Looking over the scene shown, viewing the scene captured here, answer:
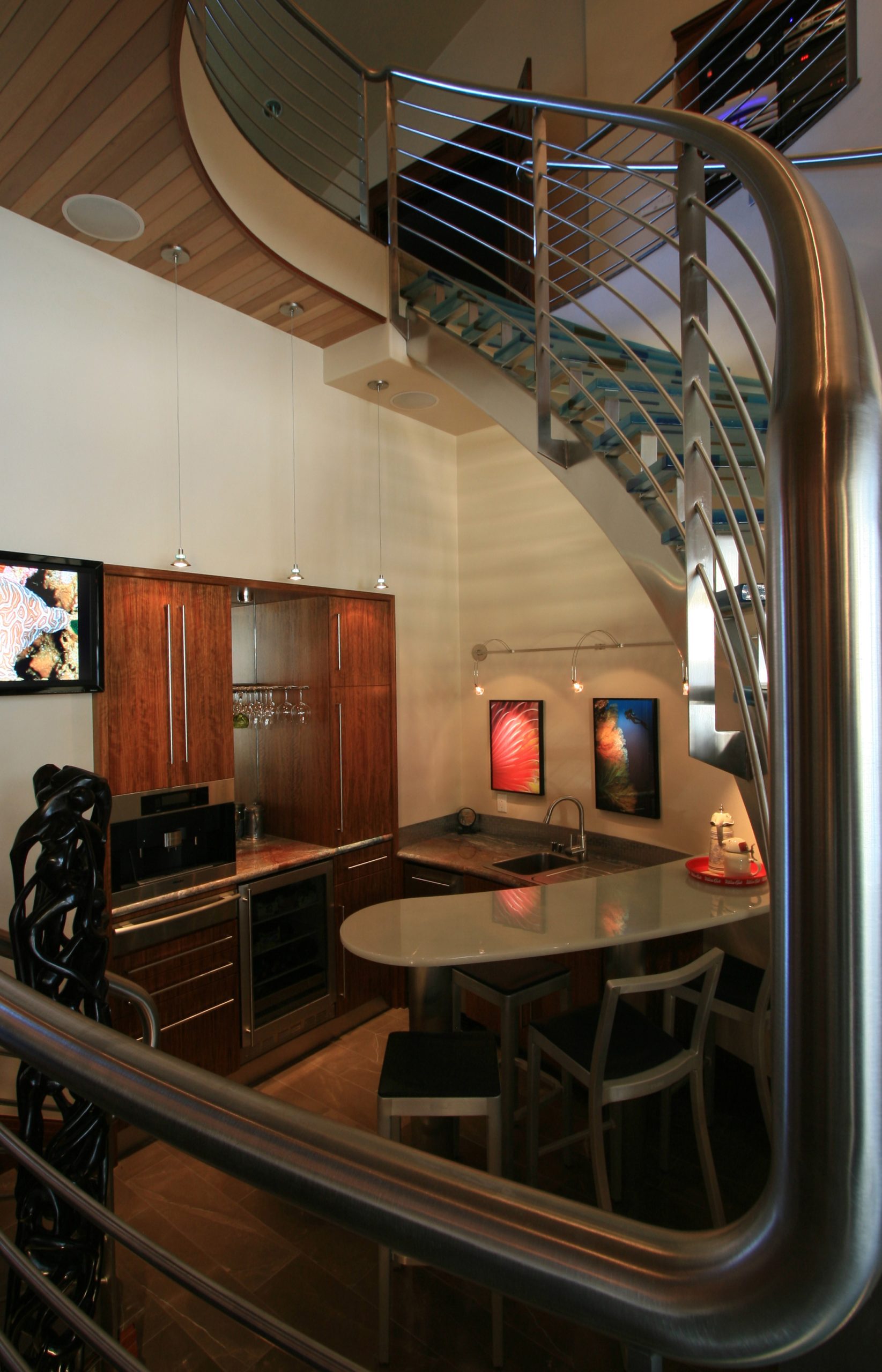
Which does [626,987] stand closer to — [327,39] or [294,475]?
[294,475]

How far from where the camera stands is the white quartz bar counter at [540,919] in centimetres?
230

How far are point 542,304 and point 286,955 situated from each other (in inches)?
131

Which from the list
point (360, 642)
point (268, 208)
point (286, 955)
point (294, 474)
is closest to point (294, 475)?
point (294, 474)

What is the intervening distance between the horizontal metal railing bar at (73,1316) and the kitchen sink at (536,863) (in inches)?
142

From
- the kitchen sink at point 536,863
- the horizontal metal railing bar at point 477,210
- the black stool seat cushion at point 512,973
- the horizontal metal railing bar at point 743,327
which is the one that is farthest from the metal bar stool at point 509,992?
the horizontal metal railing bar at point 477,210

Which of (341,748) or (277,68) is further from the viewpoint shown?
(341,748)

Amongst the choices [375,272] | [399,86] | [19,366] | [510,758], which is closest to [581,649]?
[510,758]

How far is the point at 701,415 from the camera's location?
1.52 metres

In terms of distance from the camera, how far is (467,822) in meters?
4.95

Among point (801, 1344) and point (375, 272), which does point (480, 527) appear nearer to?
point (375, 272)

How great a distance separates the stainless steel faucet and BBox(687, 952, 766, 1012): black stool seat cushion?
1.20 meters

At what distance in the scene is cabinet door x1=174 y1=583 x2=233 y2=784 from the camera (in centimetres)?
326

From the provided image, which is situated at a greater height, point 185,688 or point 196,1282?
point 185,688

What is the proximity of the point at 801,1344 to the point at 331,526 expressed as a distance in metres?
4.25
